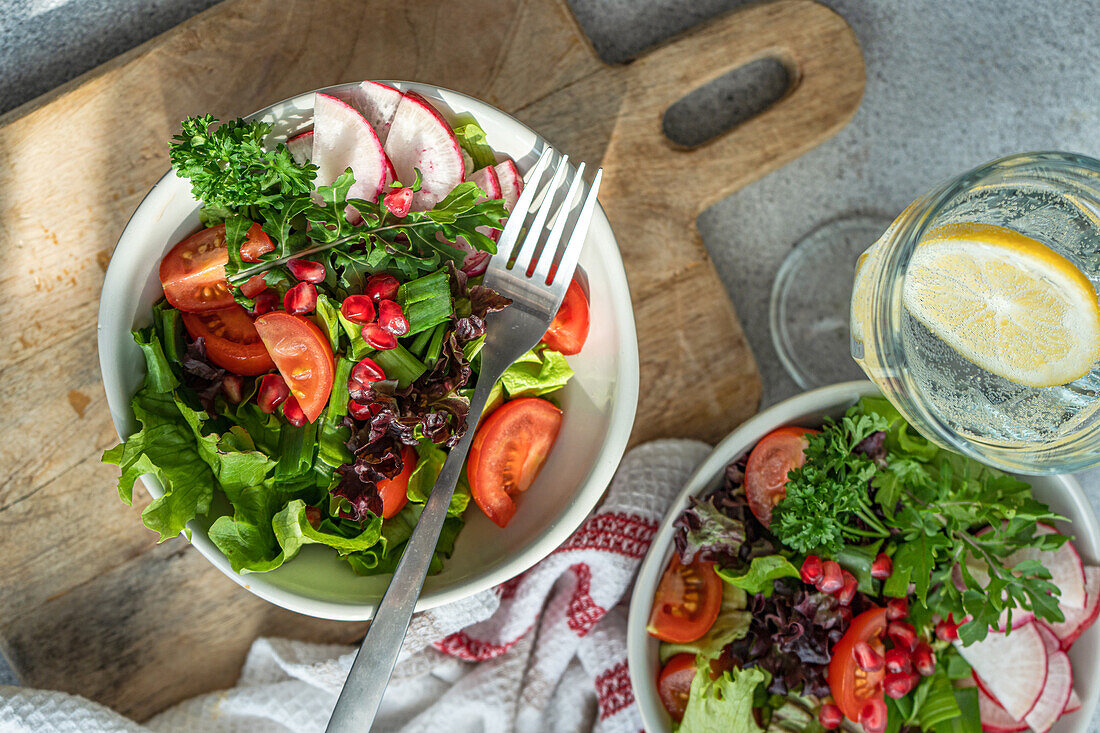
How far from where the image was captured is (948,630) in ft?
4.30

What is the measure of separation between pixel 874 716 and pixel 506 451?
73 centimetres

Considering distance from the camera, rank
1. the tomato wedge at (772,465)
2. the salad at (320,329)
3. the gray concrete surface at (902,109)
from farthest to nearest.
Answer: the gray concrete surface at (902,109) → the tomato wedge at (772,465) → the salad at (320,329)

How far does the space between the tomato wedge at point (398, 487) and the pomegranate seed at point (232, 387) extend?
252mm

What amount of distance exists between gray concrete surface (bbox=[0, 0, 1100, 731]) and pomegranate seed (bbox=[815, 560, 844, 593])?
15.0 inches

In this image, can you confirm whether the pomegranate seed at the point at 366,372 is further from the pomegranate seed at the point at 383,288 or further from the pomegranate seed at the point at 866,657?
the pomegranate seed at the point at 866,657

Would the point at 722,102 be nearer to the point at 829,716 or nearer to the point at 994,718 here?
the point at 829,716

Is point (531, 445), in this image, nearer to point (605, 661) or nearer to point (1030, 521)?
point (605, 661)

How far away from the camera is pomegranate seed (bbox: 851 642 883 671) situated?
123 centimetres

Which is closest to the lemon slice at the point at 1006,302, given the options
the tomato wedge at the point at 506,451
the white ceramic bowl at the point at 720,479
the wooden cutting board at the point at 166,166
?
the white ceramic bowl at the point at 720,479

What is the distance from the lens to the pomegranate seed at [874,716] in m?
1.25

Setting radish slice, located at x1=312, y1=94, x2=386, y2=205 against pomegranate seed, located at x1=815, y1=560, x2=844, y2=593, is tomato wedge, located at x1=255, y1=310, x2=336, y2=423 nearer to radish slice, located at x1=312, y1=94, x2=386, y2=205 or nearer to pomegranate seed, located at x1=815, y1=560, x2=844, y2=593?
radish slice, located at x1=312, y1=94, x2=386, y2=205

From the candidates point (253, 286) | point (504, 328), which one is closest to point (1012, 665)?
point (504, 328)

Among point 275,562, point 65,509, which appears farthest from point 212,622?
point 275,562

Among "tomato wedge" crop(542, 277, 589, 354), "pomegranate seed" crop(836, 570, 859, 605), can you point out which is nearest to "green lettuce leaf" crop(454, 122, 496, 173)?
"tomato wedge" crop(542, 277, 589, 354)
